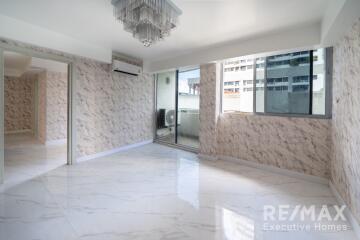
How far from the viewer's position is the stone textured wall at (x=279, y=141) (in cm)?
279

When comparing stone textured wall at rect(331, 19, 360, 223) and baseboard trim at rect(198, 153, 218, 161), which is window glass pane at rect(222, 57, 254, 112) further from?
stone textured wall at rect(331, 19, 360, 223)

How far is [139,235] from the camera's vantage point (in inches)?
63.9

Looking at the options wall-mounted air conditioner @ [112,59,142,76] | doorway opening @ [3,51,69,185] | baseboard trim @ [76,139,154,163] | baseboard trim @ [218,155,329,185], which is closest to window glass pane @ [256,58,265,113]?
baseboard trim @ [218,155,329,185]

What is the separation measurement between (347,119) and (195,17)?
6.90 feet

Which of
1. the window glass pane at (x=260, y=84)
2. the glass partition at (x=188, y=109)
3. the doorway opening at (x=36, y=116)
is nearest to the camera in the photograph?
the window glass pane at (x=260, y=84)

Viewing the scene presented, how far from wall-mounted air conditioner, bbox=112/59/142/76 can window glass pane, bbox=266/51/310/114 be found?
2960 millimetres

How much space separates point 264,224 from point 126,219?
1322 millimetres

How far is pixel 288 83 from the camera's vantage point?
10.3 ft

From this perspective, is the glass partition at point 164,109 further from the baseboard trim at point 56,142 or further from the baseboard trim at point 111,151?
the baseboard trim at point 56,142

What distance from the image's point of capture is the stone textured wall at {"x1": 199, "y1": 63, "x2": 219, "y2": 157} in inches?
154

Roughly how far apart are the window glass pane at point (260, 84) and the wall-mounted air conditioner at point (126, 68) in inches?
110

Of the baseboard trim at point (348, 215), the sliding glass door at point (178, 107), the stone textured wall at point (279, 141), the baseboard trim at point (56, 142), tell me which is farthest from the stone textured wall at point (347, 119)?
the baseboard trim at point (56, 142)

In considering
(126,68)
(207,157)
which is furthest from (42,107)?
(207,157)

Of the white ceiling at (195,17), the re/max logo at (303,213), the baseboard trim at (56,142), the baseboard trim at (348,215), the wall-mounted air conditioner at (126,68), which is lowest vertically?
the re/max logo at (303,213)
